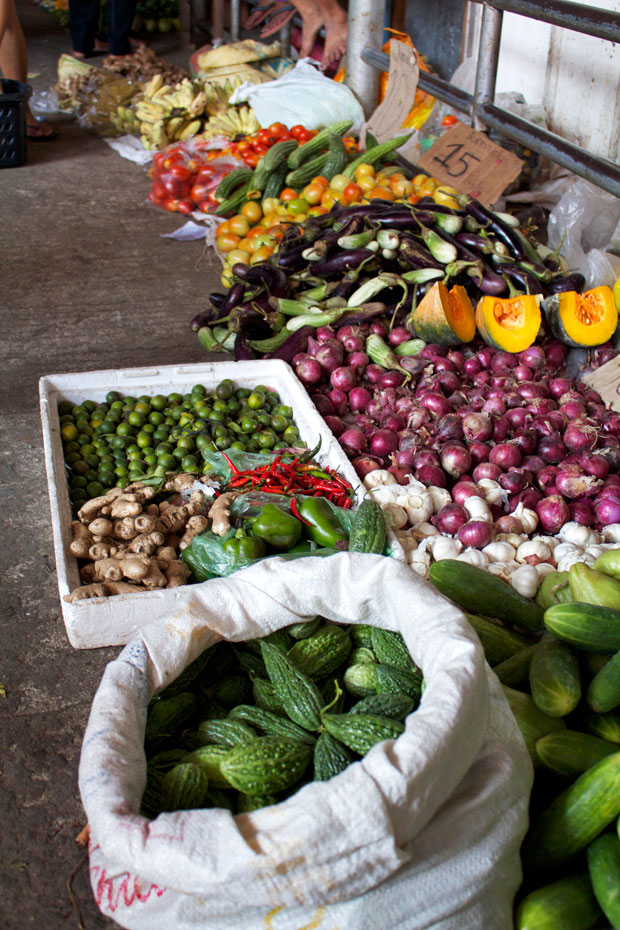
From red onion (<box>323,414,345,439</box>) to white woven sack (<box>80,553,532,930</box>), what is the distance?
1.36 m

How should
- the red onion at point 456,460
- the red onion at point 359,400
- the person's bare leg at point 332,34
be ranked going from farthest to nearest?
the person's bare leg at point 332,34 → the red onion at point 359,400 → the red onion at point 456,460

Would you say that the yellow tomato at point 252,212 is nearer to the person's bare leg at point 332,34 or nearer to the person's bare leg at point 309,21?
the person's bare leg at point 332,34

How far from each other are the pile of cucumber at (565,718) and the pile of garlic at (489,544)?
0.21 m

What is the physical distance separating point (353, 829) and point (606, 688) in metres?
0.60

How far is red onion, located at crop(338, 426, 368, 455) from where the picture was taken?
2.76 meters

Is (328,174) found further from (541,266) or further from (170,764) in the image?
(170,764)

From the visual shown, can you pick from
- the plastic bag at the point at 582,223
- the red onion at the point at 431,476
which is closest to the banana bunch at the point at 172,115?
the plastic bag at the point at 582,223

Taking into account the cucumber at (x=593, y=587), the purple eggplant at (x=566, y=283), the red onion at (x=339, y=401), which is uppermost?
the cucumber at (x=593, y=587)

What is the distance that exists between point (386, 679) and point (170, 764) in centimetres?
46

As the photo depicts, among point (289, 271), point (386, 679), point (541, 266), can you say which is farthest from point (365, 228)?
point (386, 679)

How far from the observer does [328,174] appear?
16.2ft

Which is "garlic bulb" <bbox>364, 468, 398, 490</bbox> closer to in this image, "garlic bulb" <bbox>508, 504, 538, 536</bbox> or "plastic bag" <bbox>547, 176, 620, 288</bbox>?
"garlic bulb" <bbox>508, 504, 538, 536</bbox>


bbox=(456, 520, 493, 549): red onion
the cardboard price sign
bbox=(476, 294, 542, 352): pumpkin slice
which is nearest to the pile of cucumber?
bbox=(456, 520, 493, 549): red onion

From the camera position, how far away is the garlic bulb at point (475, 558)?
2.23 metres
